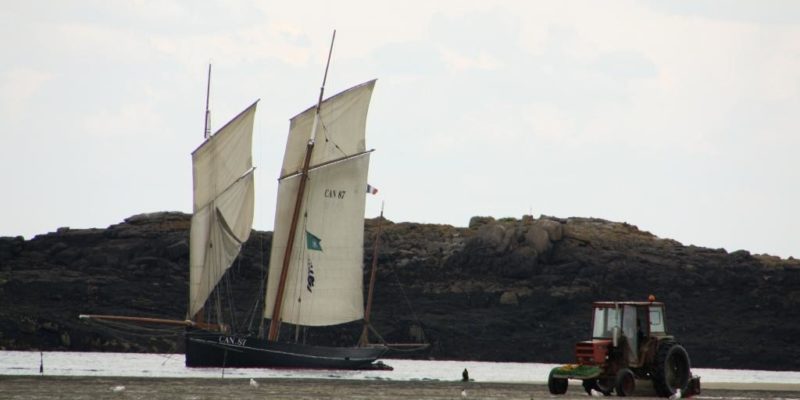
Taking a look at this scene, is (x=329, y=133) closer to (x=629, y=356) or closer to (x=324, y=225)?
(x=324, y=225)

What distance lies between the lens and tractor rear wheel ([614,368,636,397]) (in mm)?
39219

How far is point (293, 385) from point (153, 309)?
99.7 meters

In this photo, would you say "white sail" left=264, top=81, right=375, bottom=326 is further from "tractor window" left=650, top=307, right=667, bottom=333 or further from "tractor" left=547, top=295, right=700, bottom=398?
"tractor window" left=650, top=307, right=667, bottom=333

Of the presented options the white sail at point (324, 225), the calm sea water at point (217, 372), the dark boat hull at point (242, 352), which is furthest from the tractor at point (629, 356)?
the white sail at point (324, 225)

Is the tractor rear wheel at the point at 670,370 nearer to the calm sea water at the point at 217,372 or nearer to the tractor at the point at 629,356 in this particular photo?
the tractor at the point at 629,356

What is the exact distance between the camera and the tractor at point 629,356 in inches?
1564

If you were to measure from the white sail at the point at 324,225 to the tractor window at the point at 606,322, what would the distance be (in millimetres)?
40757

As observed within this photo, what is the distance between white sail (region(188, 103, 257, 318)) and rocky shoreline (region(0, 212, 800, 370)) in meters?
48.6

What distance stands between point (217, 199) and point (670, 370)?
4440cm

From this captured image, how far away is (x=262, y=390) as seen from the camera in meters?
40.2

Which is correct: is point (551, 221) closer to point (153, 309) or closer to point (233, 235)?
point (153, 309)

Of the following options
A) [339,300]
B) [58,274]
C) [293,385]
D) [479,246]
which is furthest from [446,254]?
[293,385]

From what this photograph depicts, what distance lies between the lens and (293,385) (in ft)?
147

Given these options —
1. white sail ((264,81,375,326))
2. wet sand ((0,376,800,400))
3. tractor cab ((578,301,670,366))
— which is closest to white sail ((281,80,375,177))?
white sail ((264,81,375,326))
